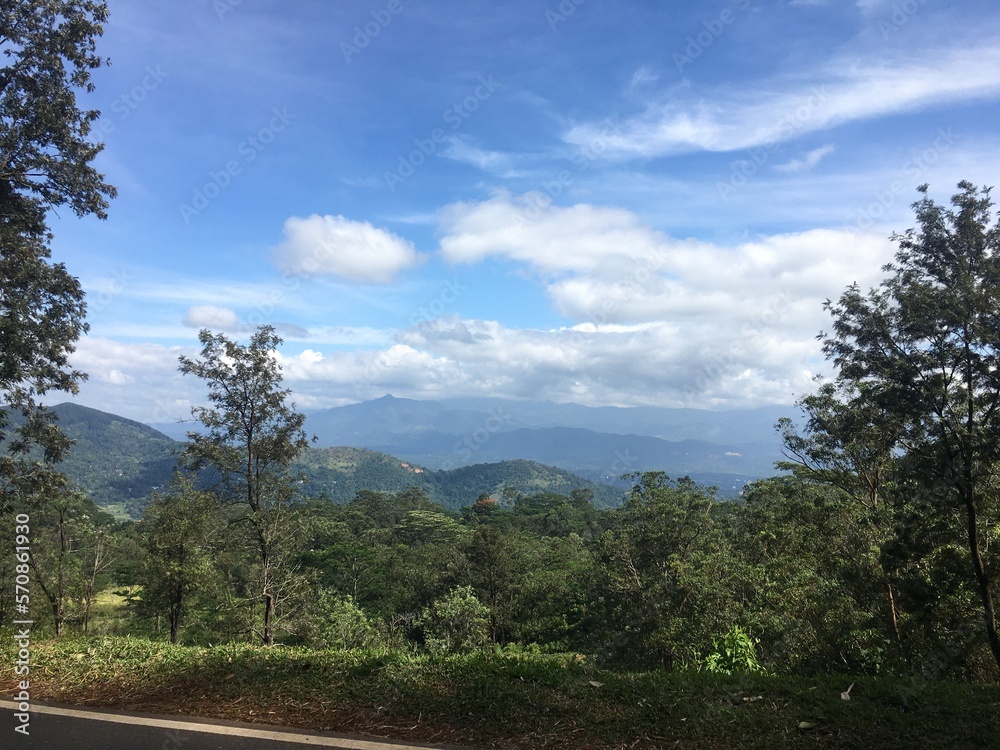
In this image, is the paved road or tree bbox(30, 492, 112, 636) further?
tree bbox(30, 492, 112, 636)

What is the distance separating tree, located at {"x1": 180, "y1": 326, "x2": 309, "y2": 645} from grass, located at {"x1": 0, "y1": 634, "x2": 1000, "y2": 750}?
8.09 m

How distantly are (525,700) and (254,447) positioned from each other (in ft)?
38.5

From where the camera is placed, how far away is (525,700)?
495 cm

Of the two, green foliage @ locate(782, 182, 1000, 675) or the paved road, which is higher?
green foliage @ locate(782, 182, 1000, 675)

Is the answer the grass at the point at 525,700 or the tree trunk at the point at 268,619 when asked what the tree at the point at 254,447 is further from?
the grass at the point at 525,700

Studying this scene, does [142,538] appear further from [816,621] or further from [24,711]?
[816,621]

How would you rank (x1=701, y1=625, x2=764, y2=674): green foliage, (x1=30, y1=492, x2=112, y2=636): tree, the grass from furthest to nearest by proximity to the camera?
(x1=30, y1=492, x2=112, y2=636): tree < (x1=701, y1=625, x2=764, y2=674): green foliage < the grass

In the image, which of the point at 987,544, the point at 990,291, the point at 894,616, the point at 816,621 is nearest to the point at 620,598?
the point at 816,621

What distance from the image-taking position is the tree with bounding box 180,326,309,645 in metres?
13.8

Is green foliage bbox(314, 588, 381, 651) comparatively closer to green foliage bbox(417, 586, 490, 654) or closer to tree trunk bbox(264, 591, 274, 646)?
green foliage bbox(417, 586, 490, 654)

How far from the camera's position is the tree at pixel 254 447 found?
1383 centimetres

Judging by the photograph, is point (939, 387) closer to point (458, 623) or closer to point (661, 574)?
point (661, 574)

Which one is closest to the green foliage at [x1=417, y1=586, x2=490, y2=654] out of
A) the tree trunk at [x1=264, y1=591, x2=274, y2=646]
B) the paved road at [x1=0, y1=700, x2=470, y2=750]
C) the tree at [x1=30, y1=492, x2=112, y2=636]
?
the tree trunk at [x1=264, y1=591, x2=274, y2=646]

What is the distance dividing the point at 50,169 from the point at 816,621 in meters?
22.2
